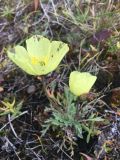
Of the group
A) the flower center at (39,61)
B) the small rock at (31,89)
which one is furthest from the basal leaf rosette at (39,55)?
the small rock at (31,89)

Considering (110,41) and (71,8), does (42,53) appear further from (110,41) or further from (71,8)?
(71,8)

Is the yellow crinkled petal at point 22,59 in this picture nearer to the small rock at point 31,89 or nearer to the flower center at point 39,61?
the flower center at point 39,61

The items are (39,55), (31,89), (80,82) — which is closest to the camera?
(80,82)

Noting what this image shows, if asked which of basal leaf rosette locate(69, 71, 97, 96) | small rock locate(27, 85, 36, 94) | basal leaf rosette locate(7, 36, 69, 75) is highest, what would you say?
basal leaf rosette locate(7, 36, 69, 75)

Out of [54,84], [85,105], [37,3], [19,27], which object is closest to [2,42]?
[19,27]

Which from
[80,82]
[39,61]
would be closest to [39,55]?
[39,61]

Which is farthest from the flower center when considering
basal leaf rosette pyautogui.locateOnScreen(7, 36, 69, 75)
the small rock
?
the small rock

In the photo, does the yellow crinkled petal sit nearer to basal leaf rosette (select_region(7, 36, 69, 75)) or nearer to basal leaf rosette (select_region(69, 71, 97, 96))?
basal leaf rosette (select_region(7, 36, 69, 75))

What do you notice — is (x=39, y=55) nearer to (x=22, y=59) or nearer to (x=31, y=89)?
(x=22, y=59)
